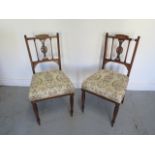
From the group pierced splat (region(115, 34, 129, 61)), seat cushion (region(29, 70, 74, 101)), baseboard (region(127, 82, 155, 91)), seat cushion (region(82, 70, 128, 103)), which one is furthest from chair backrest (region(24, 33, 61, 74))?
baseboard (region(127, 82, 155, 91))

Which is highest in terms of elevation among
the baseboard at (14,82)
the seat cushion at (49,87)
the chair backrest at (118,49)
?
the chair backrest at (118,49)

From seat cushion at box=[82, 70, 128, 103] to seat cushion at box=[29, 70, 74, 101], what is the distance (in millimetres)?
240

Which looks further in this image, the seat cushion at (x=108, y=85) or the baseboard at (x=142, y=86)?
the baseboard at (x=142, y=86)

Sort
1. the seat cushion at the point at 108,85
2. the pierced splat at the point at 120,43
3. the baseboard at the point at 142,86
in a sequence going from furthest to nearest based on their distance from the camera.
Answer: the baseboard at the point at 142,86 → the pierced splat at the point at 120,43 → the seat cushion at the point at 108,85

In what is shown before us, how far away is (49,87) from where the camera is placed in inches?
65.3

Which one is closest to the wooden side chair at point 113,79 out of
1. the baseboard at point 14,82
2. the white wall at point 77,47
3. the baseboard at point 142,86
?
the white wall at point 77,47

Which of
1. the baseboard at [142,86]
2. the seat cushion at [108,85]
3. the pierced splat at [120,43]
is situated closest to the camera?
the seat cushion at [108,85]

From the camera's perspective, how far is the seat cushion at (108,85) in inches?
63.9

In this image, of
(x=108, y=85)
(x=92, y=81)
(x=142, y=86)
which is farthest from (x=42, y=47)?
(x=142, y=86)

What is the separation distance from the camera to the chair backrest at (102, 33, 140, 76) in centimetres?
185

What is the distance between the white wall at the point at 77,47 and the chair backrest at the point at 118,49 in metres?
0.10

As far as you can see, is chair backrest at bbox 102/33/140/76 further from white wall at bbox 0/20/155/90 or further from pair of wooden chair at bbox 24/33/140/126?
white wall at bbox 0/20/155/90

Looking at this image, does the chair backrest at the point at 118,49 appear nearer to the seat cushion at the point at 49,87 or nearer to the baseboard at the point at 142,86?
the baseboard at the point at 142,86

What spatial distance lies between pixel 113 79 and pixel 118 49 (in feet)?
1.31
